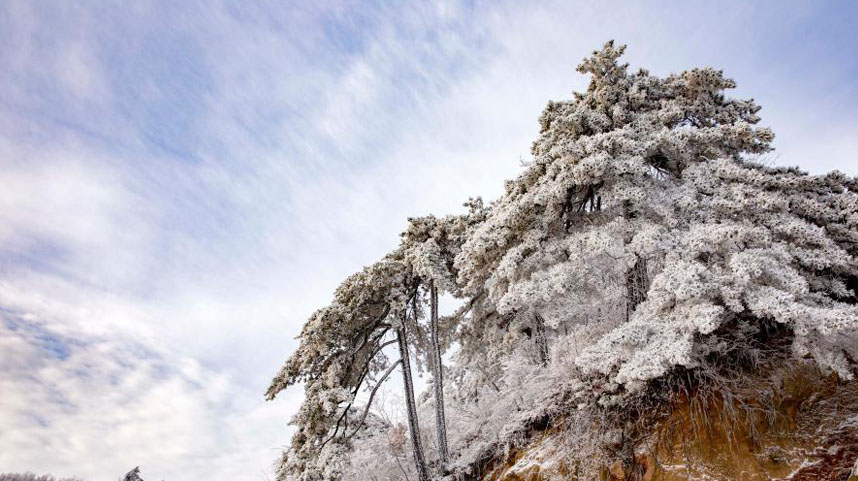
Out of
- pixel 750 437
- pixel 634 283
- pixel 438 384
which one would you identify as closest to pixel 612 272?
pixel 634 283

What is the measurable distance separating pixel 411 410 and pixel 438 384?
0.96 metres

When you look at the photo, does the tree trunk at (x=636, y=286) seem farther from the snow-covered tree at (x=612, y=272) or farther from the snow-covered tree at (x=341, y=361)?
the snow-covered tree at (x=341, y=361)

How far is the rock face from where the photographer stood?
6.17 m

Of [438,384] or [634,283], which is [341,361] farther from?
[634,283]

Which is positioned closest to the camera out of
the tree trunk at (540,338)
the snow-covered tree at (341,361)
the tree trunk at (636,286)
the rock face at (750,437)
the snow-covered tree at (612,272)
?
the rock face at (750,437)

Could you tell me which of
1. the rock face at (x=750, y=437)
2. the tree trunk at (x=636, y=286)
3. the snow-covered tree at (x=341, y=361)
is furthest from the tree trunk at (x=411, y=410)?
the tree trunk at (x=636, y=286)

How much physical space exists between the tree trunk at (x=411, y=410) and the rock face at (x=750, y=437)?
4.64 meters

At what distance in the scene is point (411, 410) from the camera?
12242 millimetres

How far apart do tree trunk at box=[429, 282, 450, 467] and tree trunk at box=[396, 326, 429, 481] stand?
50cm

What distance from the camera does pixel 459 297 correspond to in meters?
13.5

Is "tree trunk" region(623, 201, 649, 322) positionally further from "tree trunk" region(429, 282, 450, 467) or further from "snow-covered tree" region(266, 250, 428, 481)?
"snow-covered tree" region(266, 250, 428, 481)

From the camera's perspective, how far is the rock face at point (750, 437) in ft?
20.2

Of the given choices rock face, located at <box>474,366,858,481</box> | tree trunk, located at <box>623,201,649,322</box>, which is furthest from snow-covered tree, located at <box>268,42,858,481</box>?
rock face, located at <box>474,366,858,481</box>

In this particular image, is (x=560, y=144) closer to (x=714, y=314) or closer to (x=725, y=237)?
(x=725, y=237)
